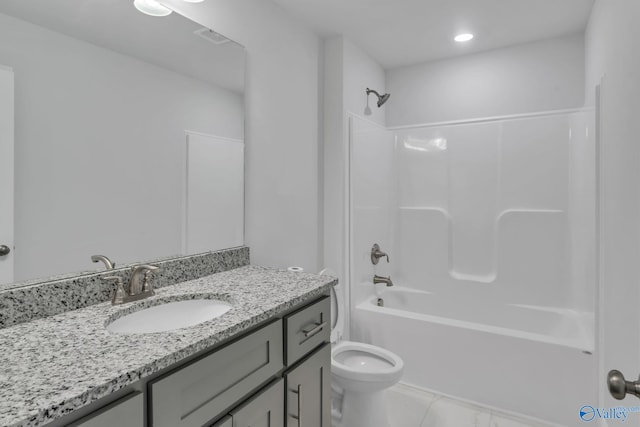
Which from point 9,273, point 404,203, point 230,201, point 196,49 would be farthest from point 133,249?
point 404,203

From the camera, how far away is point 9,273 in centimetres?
106

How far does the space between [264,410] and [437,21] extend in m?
2.48

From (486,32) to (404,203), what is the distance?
1499 mm

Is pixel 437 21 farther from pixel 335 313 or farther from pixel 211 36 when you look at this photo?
pixel 335 313

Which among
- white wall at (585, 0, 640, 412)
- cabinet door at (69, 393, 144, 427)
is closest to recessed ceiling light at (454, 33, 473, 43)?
white wall at (585, 0, 640, 412)

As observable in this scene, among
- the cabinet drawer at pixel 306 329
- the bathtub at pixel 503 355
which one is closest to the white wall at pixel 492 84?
the bathtub at pixel 503 355

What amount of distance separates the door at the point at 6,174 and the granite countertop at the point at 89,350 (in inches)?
7.8

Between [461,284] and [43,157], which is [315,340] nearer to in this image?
[43,157]

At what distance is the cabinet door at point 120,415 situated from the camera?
2.26 ft

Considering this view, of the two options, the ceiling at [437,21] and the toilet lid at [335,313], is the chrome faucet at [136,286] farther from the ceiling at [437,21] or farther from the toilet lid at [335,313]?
the ceiling at [437,21]

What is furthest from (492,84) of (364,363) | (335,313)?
(364,363)

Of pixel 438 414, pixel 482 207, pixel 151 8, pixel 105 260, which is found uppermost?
pixel 151 8

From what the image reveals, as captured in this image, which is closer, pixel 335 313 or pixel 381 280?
pixel 335 313

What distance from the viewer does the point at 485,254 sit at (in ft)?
9.83
